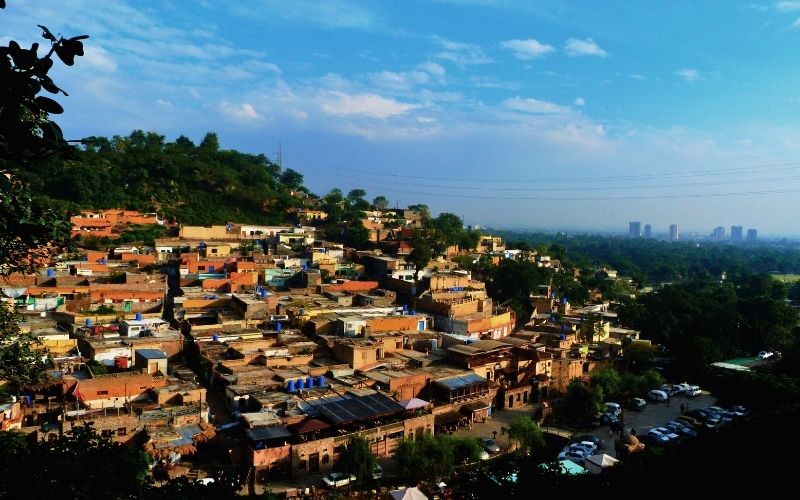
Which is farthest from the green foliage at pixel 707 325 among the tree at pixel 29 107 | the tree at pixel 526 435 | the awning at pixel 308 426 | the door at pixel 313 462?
the tree at pixel 29 107

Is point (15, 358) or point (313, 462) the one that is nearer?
point (15, 358)

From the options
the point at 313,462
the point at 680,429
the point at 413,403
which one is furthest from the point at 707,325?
the point at 313,462

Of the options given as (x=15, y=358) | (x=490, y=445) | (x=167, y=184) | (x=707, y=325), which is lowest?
(x=490, y=445)

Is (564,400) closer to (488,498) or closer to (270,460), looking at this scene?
(270,460)

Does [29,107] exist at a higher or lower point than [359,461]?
higher

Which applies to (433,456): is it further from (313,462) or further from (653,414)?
(653,414)

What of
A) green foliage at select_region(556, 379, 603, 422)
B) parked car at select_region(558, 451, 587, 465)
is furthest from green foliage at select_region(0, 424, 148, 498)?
green foliage at select_region(556, 379, 603, 422)
